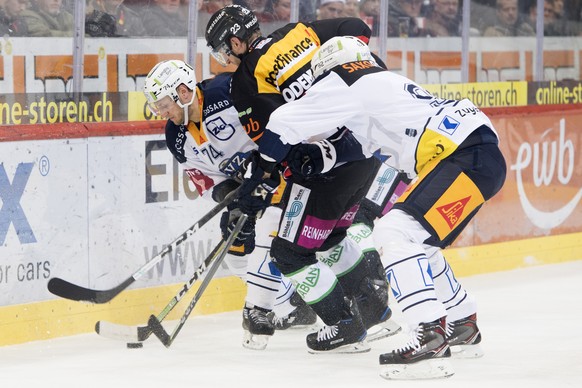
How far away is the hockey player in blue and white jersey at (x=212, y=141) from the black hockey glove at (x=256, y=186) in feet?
0.72

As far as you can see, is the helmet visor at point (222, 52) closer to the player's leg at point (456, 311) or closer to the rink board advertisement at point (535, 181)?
the player's leg at point (456, 311)

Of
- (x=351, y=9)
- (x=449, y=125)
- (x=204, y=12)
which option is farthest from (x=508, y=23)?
(x=449, y=125)

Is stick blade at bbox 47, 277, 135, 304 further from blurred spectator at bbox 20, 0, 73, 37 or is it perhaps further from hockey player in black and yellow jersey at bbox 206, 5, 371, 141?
blurred spectator at bbox 20, 0, 73, 37

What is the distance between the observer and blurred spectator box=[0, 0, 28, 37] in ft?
17.0

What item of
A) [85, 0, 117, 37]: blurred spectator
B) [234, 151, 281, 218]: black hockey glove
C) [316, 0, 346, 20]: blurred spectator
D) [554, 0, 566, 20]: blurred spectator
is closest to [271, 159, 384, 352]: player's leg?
[234, 151, 281, 218]: black hockey glove

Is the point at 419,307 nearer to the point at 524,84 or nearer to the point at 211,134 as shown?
the point at 211,134

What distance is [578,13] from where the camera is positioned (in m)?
7.78

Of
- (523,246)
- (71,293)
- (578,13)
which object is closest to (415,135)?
(71,293)

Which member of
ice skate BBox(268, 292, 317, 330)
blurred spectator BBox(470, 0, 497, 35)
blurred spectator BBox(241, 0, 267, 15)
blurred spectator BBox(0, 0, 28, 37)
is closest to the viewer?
blurred spectator BBox(0, 0, 28, 37)

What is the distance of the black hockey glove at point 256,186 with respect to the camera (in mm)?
4629

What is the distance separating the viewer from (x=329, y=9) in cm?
651

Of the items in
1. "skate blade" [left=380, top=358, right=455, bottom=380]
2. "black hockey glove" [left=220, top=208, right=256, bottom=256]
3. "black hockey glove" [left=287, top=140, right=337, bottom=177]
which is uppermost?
"black hockey glove" [left=287, top=140, right=337, bottom=177]

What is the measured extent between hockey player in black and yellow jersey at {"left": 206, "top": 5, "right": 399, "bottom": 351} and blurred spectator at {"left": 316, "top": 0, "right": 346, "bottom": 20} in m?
1.31

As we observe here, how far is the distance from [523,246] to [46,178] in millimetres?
2941
